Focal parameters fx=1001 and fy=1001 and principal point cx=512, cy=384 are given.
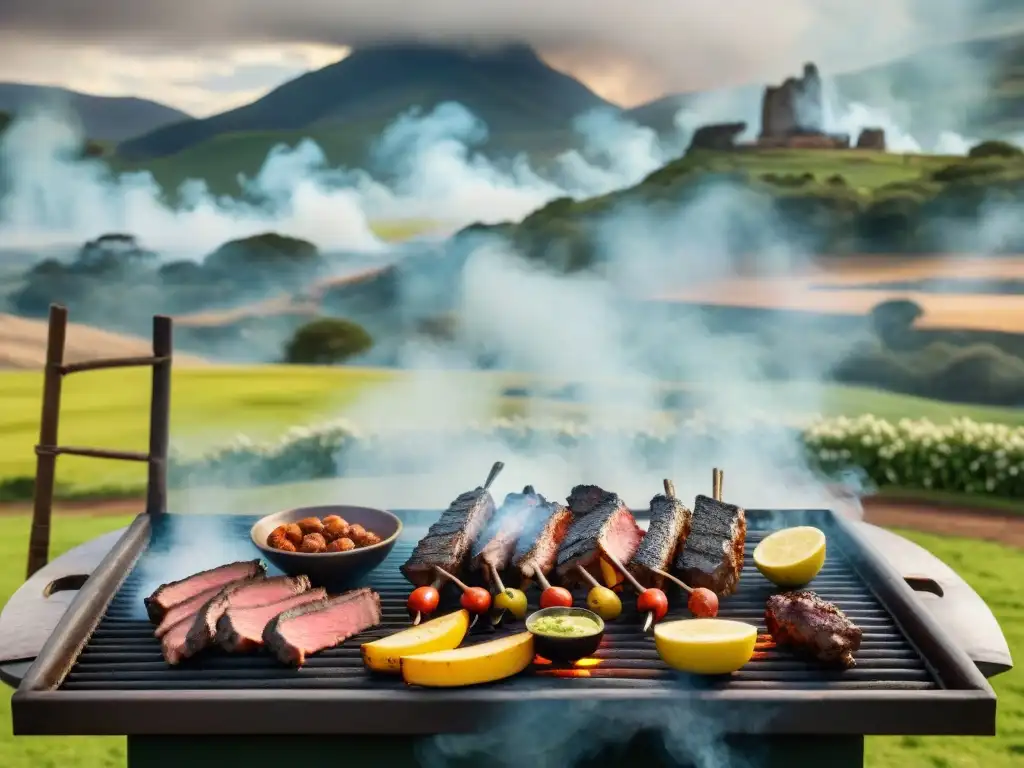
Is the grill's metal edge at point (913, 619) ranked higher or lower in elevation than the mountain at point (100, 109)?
lower

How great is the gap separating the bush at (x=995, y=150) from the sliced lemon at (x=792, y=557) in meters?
8.13

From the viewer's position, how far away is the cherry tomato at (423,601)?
366cm

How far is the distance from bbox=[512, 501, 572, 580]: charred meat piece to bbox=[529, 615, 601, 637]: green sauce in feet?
1.46

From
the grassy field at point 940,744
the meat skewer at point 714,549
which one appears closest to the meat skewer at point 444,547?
the meat skewer at point 714,549

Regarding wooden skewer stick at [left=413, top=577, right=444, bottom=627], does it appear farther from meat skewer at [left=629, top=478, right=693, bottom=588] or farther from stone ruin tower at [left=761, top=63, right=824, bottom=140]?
stone ruin tower at [left=761, top=63, right=824, bottom=140]

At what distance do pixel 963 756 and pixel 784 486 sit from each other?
383 cm

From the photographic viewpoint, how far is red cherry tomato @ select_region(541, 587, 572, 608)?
3678mm

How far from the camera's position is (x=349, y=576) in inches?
159

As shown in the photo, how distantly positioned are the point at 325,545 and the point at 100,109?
25.8 feet

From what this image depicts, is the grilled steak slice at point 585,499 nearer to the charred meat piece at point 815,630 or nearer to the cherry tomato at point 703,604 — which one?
the cherry tomato at point 703,604

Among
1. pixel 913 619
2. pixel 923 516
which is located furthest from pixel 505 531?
pixel 923 516

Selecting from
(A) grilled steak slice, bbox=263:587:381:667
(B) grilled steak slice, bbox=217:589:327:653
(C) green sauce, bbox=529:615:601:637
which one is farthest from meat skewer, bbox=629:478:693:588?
(B) grilled steak slice, bbox=217:589:327:653

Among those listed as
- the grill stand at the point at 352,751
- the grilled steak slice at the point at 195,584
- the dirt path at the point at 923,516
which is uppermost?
the grilled steak slice at the point at 195,584

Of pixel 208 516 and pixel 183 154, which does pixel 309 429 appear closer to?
pixel 183 154
